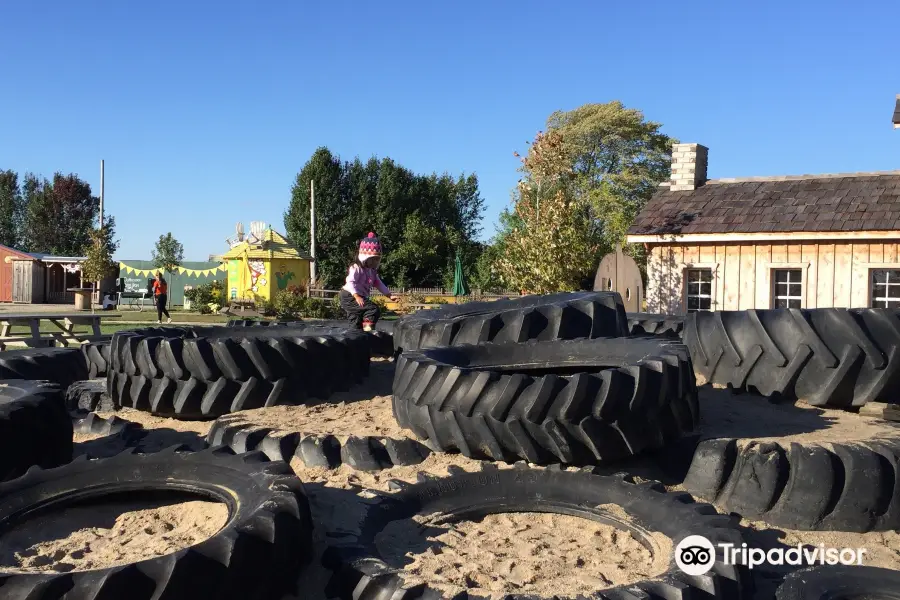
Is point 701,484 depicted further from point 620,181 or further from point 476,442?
point 620,181

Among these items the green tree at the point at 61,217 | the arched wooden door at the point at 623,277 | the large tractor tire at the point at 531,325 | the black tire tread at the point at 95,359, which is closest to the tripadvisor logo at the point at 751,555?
the large tractor tire at the point at 531,325

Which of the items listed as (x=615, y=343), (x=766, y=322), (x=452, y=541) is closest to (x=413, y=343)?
(x=615, y=343)

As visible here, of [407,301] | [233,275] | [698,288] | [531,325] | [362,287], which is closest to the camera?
[531,325]

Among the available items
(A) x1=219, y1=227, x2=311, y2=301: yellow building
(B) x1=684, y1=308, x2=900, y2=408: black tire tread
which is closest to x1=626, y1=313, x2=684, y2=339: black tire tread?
(B) x1=684, y1=308, x2=900, y2=408: black tire tread

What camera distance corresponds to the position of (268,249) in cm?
3366

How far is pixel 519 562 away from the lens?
2.93 m

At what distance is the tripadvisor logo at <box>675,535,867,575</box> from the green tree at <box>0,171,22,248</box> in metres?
65.2

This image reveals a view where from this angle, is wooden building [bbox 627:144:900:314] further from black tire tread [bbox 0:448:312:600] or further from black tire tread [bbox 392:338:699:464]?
black tire tread [bbox 0:448:312:600]

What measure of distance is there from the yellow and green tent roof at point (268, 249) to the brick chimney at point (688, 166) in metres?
19.3

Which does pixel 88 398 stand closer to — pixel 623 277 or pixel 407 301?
pixel 623 277

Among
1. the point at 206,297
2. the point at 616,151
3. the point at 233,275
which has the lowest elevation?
the point at 206,297

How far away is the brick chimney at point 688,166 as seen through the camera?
18805mm

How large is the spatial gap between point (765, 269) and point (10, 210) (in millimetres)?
59420

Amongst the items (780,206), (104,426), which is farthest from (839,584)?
(780,206)
